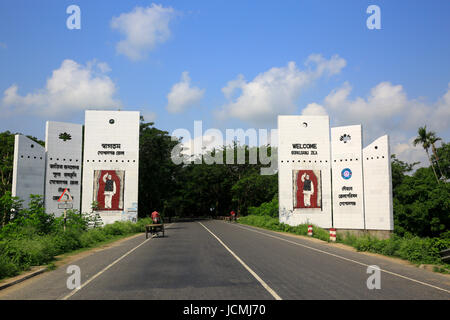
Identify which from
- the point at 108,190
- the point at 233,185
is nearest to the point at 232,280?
the point at 108,190

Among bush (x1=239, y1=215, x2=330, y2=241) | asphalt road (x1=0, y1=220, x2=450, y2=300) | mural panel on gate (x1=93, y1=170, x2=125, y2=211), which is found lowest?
bush (x1=239, y1=215, x2=330, y2=241)

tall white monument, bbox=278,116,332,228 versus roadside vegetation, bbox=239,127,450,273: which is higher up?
tall white monument, bbox=278,116,332,228

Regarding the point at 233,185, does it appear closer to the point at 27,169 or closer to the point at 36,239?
the point at 27,169

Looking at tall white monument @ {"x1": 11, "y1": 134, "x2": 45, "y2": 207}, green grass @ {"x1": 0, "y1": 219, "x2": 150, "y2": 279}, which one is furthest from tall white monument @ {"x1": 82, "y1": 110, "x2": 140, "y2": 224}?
green grass @ {"x1": 0, "y1": 219, "x2": 150, "y2": 279}

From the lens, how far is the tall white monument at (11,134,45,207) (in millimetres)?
27875

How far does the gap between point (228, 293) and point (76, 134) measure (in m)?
28.5

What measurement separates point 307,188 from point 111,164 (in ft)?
62.6

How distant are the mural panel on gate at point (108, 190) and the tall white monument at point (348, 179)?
66.8ft

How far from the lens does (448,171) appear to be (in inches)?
2463

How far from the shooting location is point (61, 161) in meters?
31.1

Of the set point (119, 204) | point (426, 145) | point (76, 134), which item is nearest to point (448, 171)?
point (426, 145)

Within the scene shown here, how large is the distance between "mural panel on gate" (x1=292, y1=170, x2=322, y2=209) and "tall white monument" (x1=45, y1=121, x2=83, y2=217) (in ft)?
65.2

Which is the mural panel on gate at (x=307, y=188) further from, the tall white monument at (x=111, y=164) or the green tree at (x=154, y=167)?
the green tree at (x=154, y=167)

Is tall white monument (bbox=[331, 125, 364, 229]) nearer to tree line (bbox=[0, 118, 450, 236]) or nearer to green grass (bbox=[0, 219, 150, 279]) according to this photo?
tree line (bbox=[0, 118, 450, 236])
